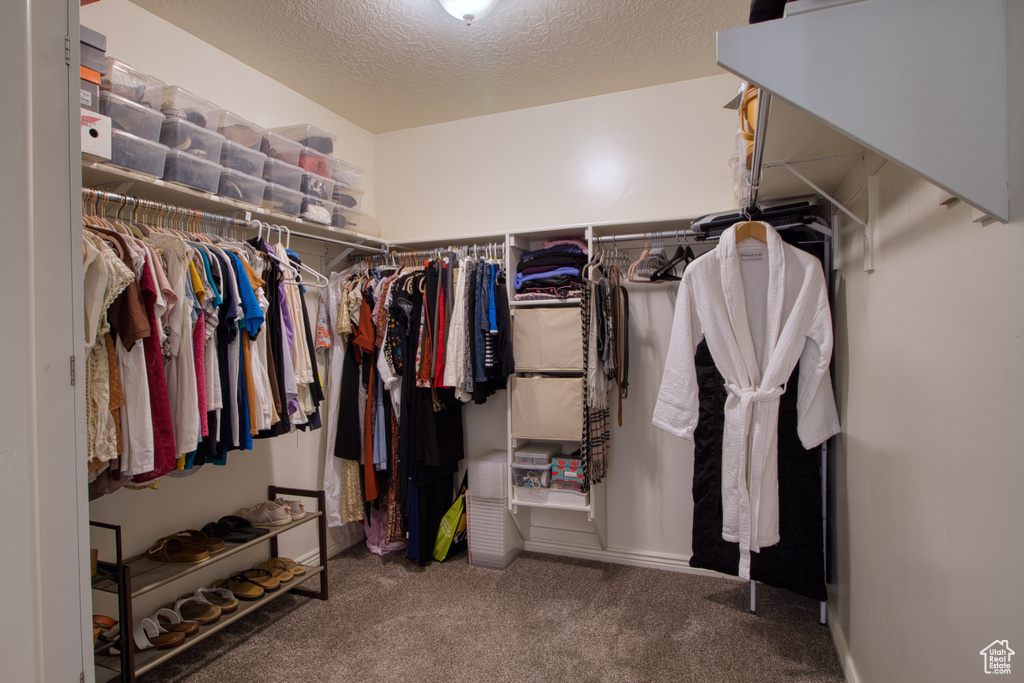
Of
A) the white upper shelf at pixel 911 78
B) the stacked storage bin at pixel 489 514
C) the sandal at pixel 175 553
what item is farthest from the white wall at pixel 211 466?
the white upper shelf at pixel 911 78

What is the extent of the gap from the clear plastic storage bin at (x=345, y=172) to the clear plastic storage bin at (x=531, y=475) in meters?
1.80

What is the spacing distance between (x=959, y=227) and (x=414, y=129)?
10.7ft

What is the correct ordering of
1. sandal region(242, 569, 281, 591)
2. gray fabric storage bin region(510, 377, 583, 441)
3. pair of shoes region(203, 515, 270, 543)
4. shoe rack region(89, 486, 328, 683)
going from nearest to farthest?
shoe rack region(89, 486, 328, 683) → pair of shoes region(203, 515, 270, 543) → sandal region(242, 569, 281, 591) → gray fabric storage bin region(510, 377, 583, 441)

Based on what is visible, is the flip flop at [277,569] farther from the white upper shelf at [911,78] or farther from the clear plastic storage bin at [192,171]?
the white upper shelf at [911,78]

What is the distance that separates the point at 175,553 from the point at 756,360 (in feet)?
8.01

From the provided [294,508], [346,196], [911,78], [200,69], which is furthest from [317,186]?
[911,78]

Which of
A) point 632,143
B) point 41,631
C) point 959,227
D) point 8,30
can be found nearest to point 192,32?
point 8,30

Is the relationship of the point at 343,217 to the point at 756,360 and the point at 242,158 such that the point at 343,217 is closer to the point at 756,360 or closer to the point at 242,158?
the point at 242,158

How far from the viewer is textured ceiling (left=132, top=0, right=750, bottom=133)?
7.70 ft

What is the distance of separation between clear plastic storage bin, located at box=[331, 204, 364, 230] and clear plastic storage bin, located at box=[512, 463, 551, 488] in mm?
1608

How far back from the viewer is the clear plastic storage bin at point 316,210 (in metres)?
2.77

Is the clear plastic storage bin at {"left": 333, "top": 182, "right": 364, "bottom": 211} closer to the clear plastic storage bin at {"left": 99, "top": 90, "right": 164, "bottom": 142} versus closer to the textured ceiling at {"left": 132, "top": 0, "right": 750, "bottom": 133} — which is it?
the textured ceiling at {"left": 132, "top": 0, "right": 750, "bottom": 133}

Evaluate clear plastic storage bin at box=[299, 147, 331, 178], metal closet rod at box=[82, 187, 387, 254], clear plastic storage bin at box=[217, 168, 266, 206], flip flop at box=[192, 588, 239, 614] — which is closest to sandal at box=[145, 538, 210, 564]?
flip flop at box=[192, 588, 239, 614]

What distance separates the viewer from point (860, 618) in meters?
1.88
